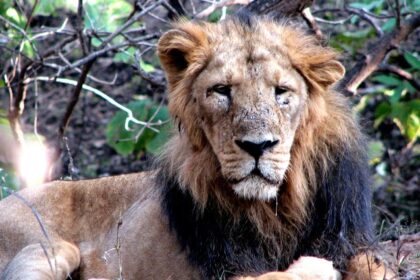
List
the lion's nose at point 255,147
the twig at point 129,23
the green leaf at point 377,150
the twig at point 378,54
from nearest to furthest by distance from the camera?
the lion's nose at point 255,147 → the twig at point 129,23 → the twig at point 378,54 → the green leaf at point 377,150

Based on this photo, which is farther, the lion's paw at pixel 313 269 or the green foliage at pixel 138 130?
the green foliage at pixel 138 130

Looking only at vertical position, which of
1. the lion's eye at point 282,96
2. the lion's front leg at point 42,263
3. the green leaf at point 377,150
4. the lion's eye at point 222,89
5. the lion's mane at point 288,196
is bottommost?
the green leaf at point 377,150

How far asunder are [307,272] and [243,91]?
2.81ft

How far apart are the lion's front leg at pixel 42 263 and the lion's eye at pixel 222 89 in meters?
1.33

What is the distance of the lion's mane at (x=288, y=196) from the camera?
4.48m

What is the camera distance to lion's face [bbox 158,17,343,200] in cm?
414

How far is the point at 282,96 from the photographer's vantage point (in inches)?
170

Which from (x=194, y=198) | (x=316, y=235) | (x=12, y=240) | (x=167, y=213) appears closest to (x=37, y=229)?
(x=12, y=240)

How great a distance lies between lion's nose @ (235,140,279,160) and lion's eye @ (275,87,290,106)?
258mm

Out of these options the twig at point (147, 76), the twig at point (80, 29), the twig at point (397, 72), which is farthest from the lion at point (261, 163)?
the twig at point (397, 72)

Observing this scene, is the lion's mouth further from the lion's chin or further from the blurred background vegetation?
the blurred background vegetation

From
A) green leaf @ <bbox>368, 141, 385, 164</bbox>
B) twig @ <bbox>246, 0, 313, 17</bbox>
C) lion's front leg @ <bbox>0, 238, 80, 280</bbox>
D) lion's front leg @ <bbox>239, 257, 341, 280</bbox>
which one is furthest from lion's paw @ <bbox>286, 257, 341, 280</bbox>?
green leaf @ <bbox>368, 141, 385, 164</bbox>

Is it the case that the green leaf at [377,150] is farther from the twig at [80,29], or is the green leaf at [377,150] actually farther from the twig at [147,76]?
the twig at [80,29]

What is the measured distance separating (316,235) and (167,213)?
2.59 feet
